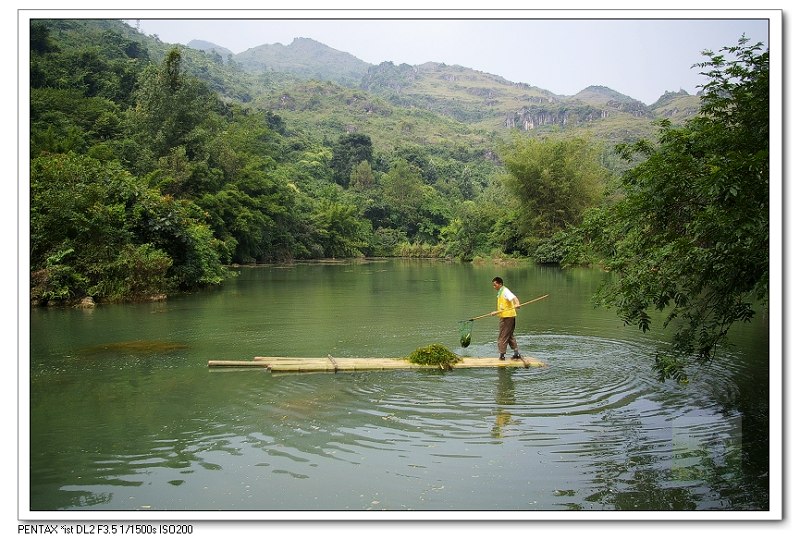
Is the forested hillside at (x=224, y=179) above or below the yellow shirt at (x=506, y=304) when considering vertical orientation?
above

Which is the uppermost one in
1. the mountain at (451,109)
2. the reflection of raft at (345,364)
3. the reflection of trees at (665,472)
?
the mountain at (451,109)

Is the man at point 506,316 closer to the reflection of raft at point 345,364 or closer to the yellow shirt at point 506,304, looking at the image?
the yellow shirt at point 506,304

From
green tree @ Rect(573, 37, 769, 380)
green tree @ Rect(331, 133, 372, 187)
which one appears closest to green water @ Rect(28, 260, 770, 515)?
green tree @ Rect(573, 37, 769, 380)

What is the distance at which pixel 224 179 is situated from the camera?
40719 mm

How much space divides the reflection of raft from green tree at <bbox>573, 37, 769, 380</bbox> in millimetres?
2425

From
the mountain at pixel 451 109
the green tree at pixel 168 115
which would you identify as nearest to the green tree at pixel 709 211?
the green tree at pixel 168 115

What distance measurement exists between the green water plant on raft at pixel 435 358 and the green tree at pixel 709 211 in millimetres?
2713

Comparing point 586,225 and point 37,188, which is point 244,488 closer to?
point 586,225

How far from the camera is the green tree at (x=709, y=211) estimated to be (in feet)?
20.5

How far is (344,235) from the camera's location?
193 ft

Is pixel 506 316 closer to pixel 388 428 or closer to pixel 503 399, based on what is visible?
pixel 503 399

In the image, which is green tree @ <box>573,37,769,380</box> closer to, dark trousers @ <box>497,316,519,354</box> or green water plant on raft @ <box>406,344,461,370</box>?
dark trousers @ <box>497,316,519,354</box>

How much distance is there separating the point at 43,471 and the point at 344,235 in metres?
52.4

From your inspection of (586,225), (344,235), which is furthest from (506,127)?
(586,225)
